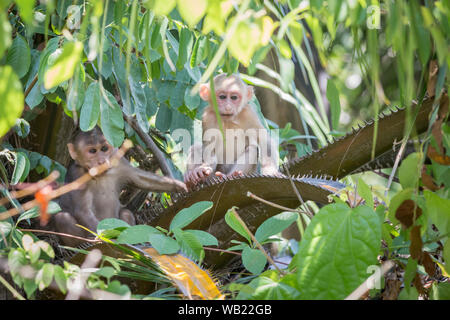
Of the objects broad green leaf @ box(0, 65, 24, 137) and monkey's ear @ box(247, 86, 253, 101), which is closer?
broad green leaf @ box(0, 65, 24, 137)

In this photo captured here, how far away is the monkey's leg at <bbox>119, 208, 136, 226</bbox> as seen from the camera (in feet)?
10.9

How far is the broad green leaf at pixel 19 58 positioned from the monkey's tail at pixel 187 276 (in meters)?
0.83

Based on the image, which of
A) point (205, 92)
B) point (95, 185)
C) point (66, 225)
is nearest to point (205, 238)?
point (66, 225)

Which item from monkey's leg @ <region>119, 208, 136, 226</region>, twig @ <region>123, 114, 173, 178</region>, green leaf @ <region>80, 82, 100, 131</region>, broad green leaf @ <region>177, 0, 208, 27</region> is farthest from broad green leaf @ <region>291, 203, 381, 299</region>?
monkey's leg @ <region>119, 208, 136, 226</region>

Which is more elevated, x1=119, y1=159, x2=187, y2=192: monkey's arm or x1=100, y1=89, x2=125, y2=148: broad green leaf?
x1=100, y1=89, x2=125, y2=148: broad green leaf

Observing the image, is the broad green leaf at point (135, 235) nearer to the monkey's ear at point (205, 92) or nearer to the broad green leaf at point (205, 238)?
the broad green leaf at point (205, 238)

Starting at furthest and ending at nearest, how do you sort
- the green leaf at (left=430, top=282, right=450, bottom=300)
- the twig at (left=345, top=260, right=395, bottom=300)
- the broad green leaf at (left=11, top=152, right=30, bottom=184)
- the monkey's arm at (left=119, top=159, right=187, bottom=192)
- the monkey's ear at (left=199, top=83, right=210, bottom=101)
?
the monkey's ear at (left=199, top=83, right=210, bottom=101) < the monkey's arm at (left=119, top=159, right=187, bottom=192) < the broad green leaf at (left=11, top=152, right=30, bottom=184) < the green leaf at (left=430, top=282, right=450, bottom=300) < the twig at (left=345, top=260, right=395, bottom=300)

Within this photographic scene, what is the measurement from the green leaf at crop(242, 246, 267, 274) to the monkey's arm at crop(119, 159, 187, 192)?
149 cm

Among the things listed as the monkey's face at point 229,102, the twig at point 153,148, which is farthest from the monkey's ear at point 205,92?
the twig at point 153,148

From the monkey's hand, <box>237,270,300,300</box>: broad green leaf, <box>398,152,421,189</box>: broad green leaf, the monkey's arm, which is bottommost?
the monkey's arm

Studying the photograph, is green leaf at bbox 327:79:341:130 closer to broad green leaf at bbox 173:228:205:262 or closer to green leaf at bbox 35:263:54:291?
broad green leaf at bbox 173:228:205:262

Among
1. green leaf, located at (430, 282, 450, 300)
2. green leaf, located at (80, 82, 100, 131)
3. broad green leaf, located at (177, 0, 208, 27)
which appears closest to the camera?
broad green leaf, located at (177, 0, 208, 27)

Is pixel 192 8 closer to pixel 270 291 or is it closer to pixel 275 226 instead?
pixel 270 291

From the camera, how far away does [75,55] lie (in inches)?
37.3
